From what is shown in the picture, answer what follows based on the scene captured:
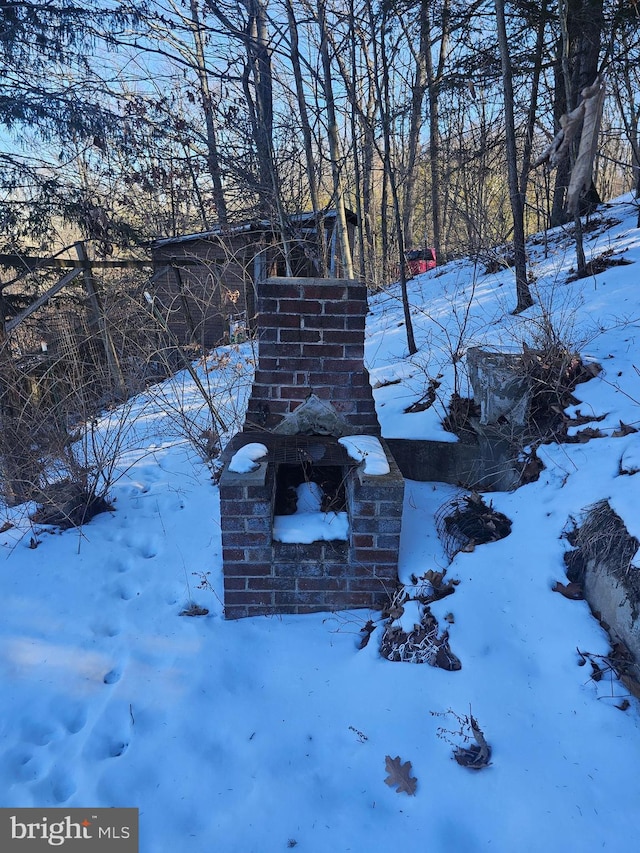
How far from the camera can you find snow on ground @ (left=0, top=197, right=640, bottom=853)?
159cm

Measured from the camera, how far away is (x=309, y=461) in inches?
98.5

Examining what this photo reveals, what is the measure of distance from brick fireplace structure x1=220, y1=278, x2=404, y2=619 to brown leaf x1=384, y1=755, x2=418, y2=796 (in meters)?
0.82

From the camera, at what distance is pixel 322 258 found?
5.01 m

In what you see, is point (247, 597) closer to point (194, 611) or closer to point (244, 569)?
point (244, 569)

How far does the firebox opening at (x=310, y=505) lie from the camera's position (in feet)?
8.06

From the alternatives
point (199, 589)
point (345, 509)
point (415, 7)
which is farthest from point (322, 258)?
point (415, 7)

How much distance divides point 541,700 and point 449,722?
0.39m

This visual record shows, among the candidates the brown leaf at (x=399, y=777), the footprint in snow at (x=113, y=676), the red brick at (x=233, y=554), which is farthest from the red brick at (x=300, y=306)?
the brown leaf at (x=399, y=777)

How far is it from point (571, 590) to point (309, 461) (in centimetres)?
143

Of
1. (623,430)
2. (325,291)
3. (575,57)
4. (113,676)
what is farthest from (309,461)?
(575,57)

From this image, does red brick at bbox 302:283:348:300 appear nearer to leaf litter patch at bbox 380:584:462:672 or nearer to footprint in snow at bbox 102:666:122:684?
leaf litter patch at bbox 380:584:462:672

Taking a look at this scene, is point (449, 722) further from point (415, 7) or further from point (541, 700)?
point (415, 7)

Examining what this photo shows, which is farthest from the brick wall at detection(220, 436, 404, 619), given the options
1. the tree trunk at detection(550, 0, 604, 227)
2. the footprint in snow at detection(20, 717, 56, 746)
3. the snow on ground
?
the tree trunk at detection(550, 0, 604, 227)

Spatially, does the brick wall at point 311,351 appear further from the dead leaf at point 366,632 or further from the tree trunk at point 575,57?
the tree trunk at point 575,57
